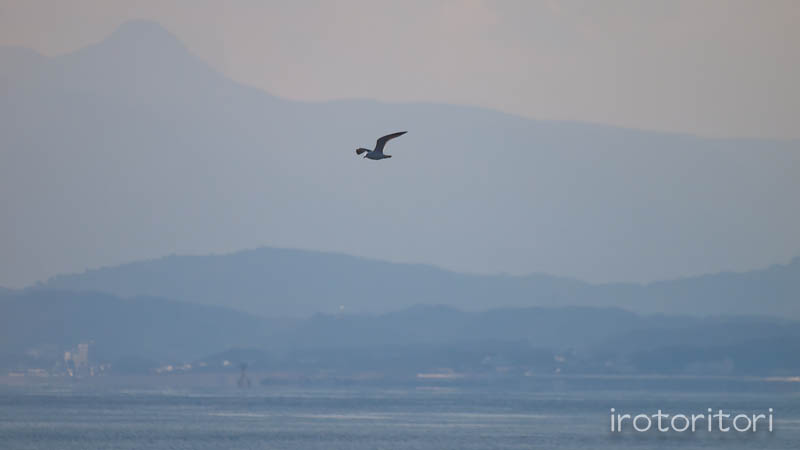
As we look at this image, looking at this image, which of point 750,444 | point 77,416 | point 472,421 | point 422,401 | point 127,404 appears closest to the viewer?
point 750,444

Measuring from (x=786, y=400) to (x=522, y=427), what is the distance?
66184mm

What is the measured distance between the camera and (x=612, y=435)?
101188 mm

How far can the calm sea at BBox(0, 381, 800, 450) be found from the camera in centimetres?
9238

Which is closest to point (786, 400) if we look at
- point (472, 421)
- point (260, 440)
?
point (472, 421)

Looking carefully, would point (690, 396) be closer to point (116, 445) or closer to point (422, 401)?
point (422, 401)

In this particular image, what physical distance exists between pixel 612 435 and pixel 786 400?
232ft

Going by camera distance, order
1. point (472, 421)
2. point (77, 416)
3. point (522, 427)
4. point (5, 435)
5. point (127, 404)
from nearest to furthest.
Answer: point (5, 435)
point (522, 427)
point (472, 421)
point (77, 416)
point (127, 404)

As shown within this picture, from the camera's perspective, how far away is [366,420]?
119m

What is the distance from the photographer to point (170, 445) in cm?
9056

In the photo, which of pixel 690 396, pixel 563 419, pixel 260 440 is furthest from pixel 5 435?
pixel 690 396

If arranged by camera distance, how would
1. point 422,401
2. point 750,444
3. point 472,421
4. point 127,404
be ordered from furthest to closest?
point 422,401 → point 127,404 → point 472,421 → point 750,444

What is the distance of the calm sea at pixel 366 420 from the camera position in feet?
303

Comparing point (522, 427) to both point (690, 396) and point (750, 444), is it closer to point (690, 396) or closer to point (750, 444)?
point (750, 444)

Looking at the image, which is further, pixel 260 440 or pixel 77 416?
pixel 77 416
